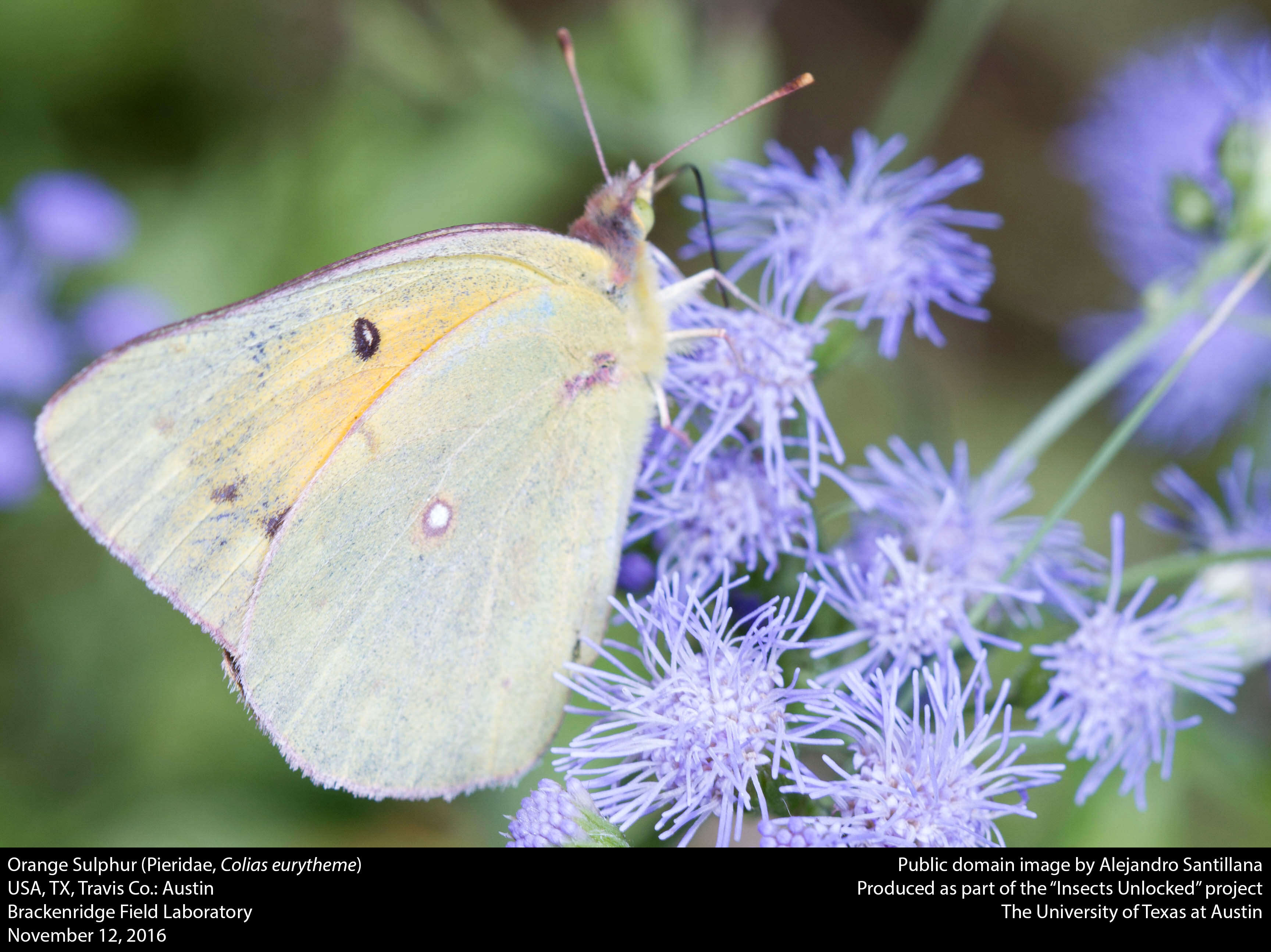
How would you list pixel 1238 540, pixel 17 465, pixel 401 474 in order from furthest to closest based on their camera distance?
pixel 17 465 → pixel 1238 540 → pixel 401 474

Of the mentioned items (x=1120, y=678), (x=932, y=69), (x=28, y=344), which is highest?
(x=932, y=69)

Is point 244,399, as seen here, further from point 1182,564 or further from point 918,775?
point 1182,564

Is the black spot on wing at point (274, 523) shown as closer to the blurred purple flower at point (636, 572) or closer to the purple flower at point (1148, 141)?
the blurred purple flower at point (636, 572)

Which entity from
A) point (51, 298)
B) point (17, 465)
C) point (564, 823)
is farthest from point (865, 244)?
point (51, 298)

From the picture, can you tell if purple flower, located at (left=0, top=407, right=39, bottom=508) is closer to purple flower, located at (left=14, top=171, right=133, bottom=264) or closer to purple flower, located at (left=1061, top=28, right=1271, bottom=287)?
purple flower, located at (left=14, top=171, right=133, bottom=264)

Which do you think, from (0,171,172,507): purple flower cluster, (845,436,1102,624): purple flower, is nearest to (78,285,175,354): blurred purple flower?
(0,171,172,507): purple flower cluster

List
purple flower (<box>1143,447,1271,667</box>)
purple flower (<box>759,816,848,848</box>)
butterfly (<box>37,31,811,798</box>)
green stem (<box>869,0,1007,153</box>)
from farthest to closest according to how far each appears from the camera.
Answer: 1. green stem (<box>869,0,1007,153</box>)
2. purple flower (<box>1143,447,1271,667</box>)
3. butterfly (<box>37,31,811,798</box>)
4. purple flower (<box>759,816,848,848</box>)
